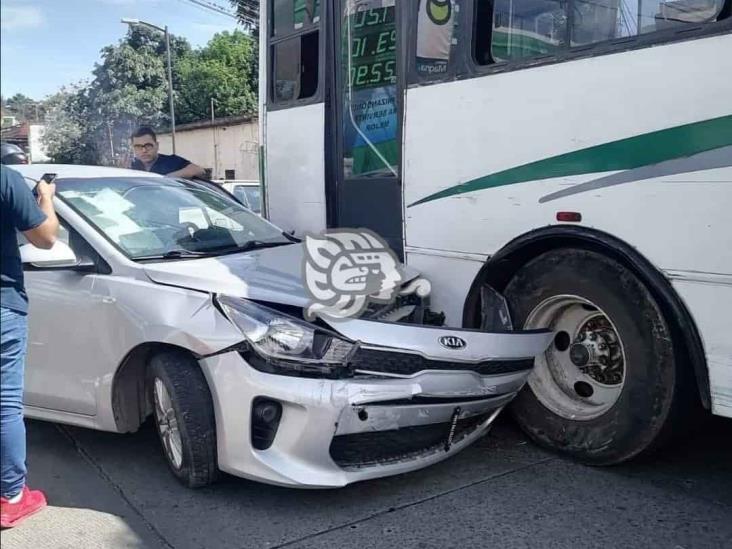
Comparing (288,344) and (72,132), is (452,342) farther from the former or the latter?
(72,132)

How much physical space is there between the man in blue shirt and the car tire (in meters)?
0.70

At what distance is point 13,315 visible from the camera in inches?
113

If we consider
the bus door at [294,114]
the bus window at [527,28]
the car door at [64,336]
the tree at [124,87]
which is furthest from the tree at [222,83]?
the bus window at [527,28]

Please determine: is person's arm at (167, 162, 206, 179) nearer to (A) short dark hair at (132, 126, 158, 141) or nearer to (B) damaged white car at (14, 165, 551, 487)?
(A) short dark hair at (132, 126, 158, 141)

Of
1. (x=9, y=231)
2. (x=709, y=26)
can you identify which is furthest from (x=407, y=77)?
(x=9, y=231)

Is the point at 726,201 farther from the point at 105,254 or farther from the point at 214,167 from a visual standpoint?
the point at 214,167

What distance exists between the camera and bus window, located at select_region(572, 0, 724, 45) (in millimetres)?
3211

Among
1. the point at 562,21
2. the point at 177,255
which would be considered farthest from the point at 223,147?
the point at 562,21

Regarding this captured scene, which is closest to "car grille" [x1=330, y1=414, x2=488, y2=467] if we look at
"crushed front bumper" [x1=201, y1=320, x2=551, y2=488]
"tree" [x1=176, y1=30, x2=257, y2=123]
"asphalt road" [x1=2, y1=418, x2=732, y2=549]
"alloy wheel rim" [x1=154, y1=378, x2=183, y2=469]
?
"crushed front bumper" [x1=201, y1=320, x2=551, y2=488]

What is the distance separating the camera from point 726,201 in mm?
3148

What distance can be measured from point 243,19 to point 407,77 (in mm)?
6140

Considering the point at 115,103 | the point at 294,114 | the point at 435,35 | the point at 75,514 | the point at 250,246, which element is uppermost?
the point at 115,103

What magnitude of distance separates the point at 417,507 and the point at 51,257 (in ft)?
7.20

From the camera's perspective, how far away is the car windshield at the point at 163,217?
406cm
